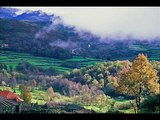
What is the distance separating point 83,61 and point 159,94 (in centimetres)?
146

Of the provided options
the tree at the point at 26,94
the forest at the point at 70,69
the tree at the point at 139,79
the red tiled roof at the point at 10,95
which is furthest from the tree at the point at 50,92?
the tree at the point at 139,79

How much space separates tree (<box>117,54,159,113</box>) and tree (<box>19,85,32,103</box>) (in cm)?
158

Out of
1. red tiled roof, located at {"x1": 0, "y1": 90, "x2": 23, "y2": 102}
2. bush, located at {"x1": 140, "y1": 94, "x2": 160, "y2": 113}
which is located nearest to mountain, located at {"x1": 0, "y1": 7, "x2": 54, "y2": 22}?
red tiled roof, located at {"x1": 0, "y1": 90, "x2": 23, "y2": 102}

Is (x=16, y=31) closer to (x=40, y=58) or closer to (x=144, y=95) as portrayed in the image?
(x=40, y=58)

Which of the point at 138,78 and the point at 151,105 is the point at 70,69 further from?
the point at 151,105

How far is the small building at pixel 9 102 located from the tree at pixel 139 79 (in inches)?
70.7

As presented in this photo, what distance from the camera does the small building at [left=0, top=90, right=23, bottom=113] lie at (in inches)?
922

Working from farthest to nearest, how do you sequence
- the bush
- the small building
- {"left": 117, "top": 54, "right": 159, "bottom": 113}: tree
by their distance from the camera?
{"left": 117, "top": 54, "right": 159, "bottom": 113}: tree
the small building
the bush

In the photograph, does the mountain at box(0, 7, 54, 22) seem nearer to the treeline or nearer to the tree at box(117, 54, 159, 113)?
the treeline

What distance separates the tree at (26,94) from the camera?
23469 mm

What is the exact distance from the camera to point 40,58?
23.7 metres

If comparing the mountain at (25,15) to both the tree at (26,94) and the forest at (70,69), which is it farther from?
the tree at (26,94)

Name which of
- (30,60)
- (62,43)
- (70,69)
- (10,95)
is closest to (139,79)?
(70,69)
